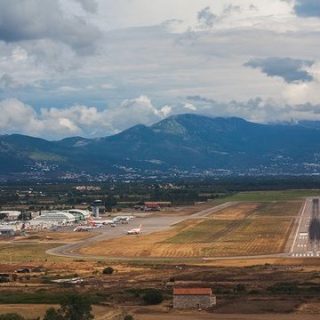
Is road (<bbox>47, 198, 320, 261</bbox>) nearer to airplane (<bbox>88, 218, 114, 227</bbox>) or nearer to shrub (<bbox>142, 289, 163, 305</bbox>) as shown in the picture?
airplane (<bbox>88, 218, 114, 227</bbox>)

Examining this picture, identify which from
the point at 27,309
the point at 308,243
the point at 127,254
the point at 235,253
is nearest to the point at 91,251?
the point at 127,254

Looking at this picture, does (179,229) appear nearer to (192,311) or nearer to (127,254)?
(127,254)

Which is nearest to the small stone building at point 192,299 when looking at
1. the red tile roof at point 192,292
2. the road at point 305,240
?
the red tile roof at point 192,292

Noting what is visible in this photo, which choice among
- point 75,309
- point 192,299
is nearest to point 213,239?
point 192,299

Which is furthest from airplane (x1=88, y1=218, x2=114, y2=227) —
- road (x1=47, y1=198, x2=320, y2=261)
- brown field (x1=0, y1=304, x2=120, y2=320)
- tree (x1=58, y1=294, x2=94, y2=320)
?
tree (x1=58, y1=294, x2=94, y2=320)

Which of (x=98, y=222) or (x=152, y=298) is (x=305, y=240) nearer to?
(x=98, y=222)

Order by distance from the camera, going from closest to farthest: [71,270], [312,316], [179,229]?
[312,316]
[71,270]
[179,229]
